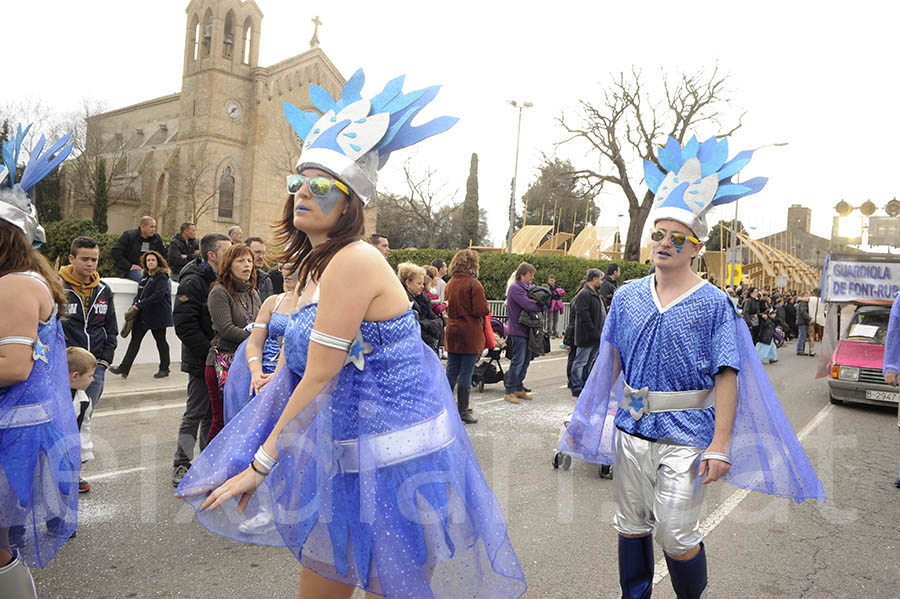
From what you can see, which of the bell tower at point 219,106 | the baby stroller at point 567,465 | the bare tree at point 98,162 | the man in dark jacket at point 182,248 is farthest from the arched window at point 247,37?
the baby stroller at point 567,465

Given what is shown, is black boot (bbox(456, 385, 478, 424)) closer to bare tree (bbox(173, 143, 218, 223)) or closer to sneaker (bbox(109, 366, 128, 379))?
sneaker (bbox(109, 366, 128, 379))

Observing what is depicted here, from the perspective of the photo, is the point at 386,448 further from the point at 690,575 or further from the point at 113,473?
the point at 113,473

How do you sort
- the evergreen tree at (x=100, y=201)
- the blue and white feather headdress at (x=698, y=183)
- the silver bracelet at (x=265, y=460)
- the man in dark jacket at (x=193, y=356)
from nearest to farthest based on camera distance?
1. the silver bracelet at (x=265, y=460)
2. the blue and white feather headdress at (x=698, y=183)
3. the man in dark jacket at (x=193, y=356)
4. the evergreen tree at (x=100, y=201)

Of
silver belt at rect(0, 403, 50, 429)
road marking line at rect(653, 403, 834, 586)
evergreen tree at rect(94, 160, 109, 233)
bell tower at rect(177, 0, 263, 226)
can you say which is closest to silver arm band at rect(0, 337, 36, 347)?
silver belt at rect(0, 403, 50, 429)

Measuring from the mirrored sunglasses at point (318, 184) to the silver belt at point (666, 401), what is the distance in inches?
59.3

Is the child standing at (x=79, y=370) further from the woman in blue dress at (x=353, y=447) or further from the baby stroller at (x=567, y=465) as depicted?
the baby stroller at (x=567, y=465)

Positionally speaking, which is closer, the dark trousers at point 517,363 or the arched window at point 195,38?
the dark trousers at point 517,363

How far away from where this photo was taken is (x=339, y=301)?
2.02m

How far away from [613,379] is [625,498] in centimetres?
58

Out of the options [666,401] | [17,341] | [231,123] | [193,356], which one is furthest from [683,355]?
[231,123]

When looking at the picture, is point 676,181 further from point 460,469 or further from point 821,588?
point 821,588

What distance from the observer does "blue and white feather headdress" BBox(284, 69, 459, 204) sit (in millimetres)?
2215

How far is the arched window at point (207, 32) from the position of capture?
40531 millimetres

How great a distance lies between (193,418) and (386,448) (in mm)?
3731
